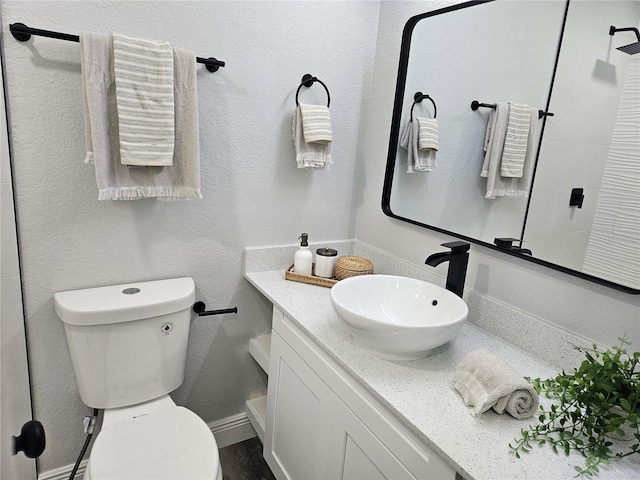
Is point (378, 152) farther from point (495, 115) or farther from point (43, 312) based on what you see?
point (43, 312)

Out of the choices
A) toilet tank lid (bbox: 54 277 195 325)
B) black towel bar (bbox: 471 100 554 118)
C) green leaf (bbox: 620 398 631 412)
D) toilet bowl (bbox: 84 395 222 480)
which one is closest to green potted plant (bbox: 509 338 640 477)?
green leaf (bbox: 620 398 631 412)

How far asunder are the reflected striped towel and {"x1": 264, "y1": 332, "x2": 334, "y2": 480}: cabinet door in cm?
77

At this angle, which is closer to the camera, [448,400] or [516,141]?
[448,400]

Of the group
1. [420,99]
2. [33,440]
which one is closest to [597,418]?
[33,440]

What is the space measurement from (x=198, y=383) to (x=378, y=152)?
1270 millimetres

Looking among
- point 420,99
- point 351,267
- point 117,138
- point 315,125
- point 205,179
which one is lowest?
point 351,267

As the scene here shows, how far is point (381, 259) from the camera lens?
1.89 metres

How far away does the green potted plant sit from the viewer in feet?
2.74

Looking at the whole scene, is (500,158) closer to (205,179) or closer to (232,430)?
(205,179)

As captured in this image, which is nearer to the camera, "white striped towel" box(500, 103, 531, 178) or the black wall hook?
"white striped towel" box(500, 103, 531, 178)

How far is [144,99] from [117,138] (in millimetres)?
150

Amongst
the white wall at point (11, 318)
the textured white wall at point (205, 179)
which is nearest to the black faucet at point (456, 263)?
the textured white wall at point (205, 179)

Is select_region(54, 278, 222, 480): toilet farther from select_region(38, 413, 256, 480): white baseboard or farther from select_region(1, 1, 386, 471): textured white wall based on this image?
select_region(38, 413, 256, 480): white baseboard

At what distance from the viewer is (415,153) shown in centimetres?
170
